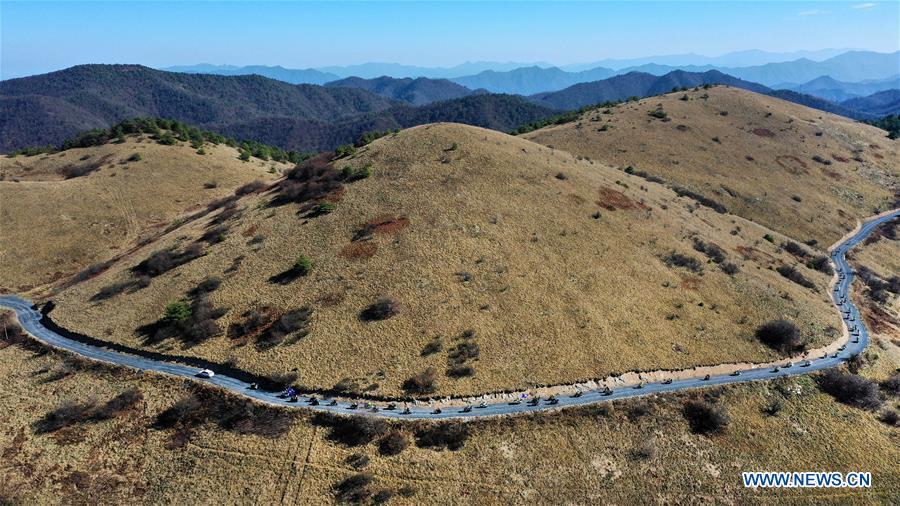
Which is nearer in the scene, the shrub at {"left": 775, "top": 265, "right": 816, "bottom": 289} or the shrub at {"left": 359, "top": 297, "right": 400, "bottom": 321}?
the shrub at {"left": 359, "top": 297, "right": 400, "bottom": 321}

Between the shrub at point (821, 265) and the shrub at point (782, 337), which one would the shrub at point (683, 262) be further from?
the shrub at point (821, 265)

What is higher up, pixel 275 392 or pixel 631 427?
pixel 275 392

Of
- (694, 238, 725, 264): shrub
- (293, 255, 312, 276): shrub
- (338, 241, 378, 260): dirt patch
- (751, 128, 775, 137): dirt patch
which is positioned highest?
(751, 128, 775, 137): dirt patch

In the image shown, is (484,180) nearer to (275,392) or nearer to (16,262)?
(275,392)

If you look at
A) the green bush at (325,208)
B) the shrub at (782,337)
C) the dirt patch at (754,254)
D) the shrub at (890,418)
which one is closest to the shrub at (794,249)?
the dirt patch at (754,254)

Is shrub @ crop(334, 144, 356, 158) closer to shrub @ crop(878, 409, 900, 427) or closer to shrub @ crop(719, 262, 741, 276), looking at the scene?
shrub @ crop(719, 262, 741, 276)

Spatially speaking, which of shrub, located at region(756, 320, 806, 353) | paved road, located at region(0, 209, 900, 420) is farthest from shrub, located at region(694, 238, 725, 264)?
paved road, located at region(0, 209, 900, 420)

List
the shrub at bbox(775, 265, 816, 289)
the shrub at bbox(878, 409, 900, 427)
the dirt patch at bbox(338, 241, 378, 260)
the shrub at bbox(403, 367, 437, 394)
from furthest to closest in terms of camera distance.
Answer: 1. the shrub at bbox(775, 265, 816, 289)
2. the dirt patch at bbox(338, 241, 378, 260)
3. the shrub at bbox(878, 409, 900, 427)
4. the shrub at bbox(403, 367, 437, 394)

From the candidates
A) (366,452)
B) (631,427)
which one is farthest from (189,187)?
(631,427)
